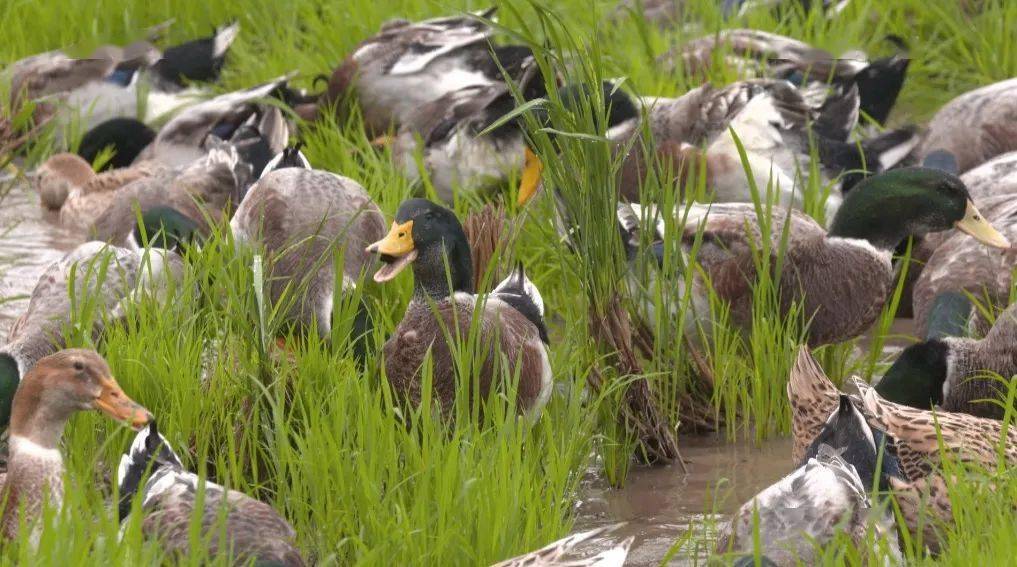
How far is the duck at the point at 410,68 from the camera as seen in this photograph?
7.80m

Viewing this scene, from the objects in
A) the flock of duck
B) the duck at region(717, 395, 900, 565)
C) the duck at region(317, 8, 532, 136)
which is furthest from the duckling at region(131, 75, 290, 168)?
the duck at region(717, 395, 900, 565)

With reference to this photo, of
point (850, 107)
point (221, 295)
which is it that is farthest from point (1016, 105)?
point (221, 295)

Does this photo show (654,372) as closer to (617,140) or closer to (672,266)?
(672,266)

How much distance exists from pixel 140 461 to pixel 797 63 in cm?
442

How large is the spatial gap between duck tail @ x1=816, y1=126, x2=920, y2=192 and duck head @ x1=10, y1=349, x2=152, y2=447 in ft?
11.1

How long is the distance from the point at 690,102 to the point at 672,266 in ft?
7.35

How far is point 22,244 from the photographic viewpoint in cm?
706

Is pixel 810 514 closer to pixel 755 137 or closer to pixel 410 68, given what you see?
pixel 755 137

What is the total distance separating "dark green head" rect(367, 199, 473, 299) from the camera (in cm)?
473

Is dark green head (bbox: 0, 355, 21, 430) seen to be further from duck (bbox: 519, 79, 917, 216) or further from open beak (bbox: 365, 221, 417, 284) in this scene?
duck (bbox: 519, 79, 917, 216)

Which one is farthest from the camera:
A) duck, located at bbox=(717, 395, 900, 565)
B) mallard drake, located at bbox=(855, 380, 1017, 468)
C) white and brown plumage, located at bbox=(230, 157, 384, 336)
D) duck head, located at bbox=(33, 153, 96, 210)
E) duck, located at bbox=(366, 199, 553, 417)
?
duck head, located at bbox=(33, 153, 96, 210)

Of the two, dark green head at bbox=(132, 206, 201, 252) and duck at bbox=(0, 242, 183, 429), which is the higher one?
duck at bbox=(0, 242, 183, 429)

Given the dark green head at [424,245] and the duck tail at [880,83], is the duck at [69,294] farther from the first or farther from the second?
the duck tail at [880,83]

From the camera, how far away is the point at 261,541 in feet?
11.9
